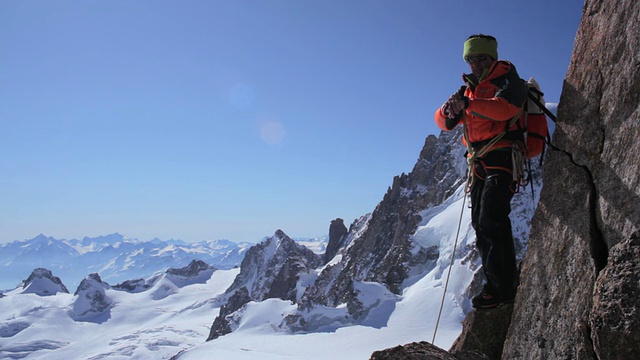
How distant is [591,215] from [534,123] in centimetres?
159

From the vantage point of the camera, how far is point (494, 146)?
5.23 m

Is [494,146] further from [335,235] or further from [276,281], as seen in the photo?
[335,235]

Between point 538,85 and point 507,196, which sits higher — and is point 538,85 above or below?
above

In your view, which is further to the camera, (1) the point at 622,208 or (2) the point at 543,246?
(2) the point at 543,246

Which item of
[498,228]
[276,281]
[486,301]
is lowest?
[486,301]

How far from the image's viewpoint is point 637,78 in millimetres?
3955

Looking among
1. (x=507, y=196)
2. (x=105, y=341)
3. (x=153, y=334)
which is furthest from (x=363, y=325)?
(x=105, y=341)

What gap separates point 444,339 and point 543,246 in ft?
135

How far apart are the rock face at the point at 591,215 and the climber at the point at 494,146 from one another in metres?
0.38

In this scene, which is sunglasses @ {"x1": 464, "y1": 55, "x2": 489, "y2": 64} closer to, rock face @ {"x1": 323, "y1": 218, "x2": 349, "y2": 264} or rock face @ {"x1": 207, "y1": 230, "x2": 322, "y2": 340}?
rock face @ {"x1": 207, "y1": 230, "x2": 322, "y2": 340}

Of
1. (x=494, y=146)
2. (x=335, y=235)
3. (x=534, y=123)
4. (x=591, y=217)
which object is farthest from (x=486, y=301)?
(x=335, y=235)

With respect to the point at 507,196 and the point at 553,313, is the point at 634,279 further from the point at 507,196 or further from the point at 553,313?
the point at 507,196

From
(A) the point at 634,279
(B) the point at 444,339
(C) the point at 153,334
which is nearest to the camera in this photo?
(A) the point at 634,279

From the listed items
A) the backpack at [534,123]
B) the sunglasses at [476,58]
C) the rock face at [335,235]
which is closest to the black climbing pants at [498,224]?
the backpack at [534,123]
